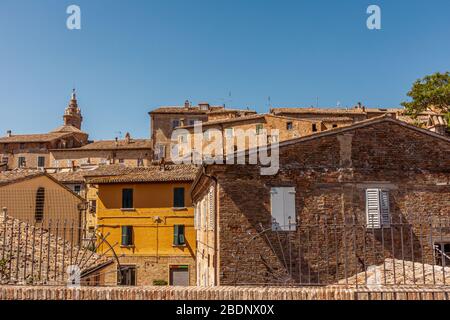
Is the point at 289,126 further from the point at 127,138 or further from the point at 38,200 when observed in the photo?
the point at 38,200

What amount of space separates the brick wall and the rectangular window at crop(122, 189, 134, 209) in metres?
21.9

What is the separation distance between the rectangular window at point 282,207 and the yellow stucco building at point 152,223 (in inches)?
567

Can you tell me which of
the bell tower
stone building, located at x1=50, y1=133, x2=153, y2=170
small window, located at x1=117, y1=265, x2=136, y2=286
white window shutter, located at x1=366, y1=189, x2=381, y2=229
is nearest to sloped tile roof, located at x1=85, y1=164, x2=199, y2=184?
small window, located at x1=117, y1=265, x2=136, y2=286

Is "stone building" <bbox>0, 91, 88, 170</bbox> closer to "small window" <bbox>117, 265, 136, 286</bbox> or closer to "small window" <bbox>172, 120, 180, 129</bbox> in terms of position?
"small window" <bbox>172, 120, 180, 129</bbox>

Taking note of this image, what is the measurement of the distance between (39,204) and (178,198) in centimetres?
831

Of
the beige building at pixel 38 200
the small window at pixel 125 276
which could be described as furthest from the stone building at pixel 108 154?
the small window at pixel 125 276

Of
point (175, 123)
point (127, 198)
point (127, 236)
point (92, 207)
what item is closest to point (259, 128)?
point (175, 123)

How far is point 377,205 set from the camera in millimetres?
13367

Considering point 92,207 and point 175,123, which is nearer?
point 92,207

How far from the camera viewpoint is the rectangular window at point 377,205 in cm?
1336

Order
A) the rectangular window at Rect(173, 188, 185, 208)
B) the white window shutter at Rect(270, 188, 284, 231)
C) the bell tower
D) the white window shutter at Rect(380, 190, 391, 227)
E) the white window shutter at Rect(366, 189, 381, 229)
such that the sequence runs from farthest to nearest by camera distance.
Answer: the bell tower, the rectangular window at Rect(173, 188, 185, 208), the white window shutter at Rect(380, 190, 391, 227), the white window shutter at Rect(366, 189, 381, 229), the white window shutter at Rect(270, 188, 284, 231)

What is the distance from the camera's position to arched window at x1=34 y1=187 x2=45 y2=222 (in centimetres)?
2500
